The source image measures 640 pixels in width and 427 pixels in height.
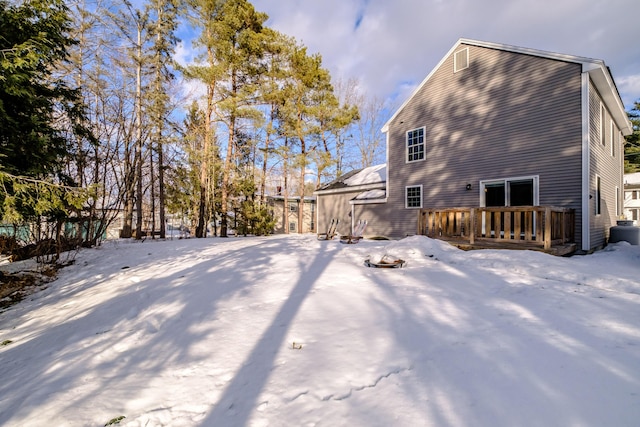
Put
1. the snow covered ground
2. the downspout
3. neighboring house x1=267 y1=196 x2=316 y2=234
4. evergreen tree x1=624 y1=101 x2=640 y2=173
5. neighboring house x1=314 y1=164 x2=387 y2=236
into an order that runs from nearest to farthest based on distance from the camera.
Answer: the snow covered ground, the downspout, neighboring house x1=314 y1=164 x2=387 y2=236, neighboring house x1=267 y1=196 x2=316 y2=234, evergreen tree x1=624 y1=101 x2=640 y2=173

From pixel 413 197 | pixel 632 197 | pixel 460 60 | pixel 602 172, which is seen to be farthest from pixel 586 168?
pixel 632 197

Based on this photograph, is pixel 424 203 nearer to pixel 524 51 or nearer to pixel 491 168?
pixel 491 168

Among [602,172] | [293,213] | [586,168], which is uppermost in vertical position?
[602,172]

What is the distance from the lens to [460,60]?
402 inches

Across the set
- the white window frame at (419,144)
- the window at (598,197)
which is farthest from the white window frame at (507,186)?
the white window frame at (419,144)

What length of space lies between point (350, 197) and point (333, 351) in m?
12.7

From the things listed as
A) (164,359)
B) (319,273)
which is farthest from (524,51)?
(164,359)

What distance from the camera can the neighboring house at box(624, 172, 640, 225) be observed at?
22141 mm

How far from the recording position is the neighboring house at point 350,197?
1337 cm

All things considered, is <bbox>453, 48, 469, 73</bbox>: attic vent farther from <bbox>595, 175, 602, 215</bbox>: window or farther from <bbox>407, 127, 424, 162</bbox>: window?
<bbox>595, 175, 602, 215</bbox>: window

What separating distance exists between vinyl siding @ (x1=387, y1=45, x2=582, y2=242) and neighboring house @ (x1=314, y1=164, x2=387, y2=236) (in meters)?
1.26

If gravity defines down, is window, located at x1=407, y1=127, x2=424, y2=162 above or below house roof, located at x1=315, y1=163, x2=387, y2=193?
above

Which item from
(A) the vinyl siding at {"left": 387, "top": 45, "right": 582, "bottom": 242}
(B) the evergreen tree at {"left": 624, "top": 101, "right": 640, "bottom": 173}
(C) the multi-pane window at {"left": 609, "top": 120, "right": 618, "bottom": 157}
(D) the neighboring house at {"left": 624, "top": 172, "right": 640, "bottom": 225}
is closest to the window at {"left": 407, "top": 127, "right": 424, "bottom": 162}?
(A) the vinyl siding at {"left": 387, "top": 45, "right": 582, "bottom": 242}

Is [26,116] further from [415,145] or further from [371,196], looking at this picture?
[415,145]
